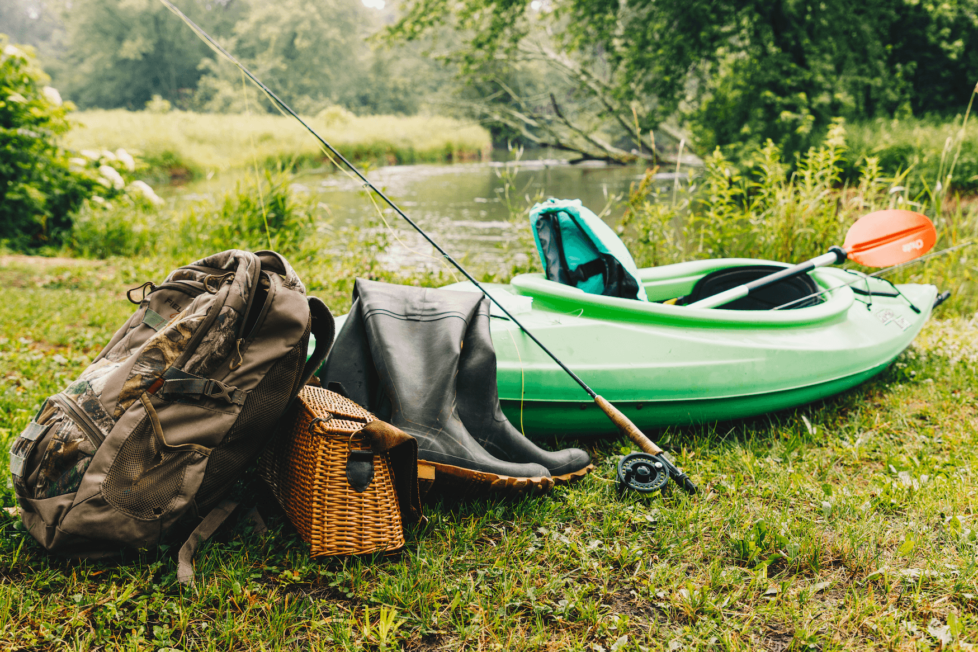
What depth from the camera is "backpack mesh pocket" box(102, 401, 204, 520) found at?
144 centimetres

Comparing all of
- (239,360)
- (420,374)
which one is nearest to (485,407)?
(420,374)

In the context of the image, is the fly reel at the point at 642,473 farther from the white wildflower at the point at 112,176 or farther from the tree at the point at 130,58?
the tree at the point at 130,58

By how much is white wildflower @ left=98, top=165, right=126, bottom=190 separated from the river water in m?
0.97

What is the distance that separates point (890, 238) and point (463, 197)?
8200mm

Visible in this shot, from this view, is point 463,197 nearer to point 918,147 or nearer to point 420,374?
point 918,147

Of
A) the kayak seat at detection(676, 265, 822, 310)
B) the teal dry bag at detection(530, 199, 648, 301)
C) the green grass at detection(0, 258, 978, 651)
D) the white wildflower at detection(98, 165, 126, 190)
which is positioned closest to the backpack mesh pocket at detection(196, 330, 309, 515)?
the green grass at detection(0, 258, 978, 651)

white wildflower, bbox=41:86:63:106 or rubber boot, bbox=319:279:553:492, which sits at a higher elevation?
white wildflower, bbox=41:86:63:106

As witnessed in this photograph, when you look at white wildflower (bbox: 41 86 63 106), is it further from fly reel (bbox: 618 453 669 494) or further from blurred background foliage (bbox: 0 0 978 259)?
fly reel (bbox: 618 453 669 494)

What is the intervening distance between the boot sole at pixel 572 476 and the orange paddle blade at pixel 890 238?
2.07 metres

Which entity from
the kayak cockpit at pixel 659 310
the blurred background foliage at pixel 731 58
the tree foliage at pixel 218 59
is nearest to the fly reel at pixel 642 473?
the kayak cockpit at pixel 659 310

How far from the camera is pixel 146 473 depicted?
147 centimetres

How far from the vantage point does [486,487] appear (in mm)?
1845

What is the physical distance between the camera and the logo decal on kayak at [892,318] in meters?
3.00

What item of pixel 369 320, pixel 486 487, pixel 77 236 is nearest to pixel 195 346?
pixel 369 320
